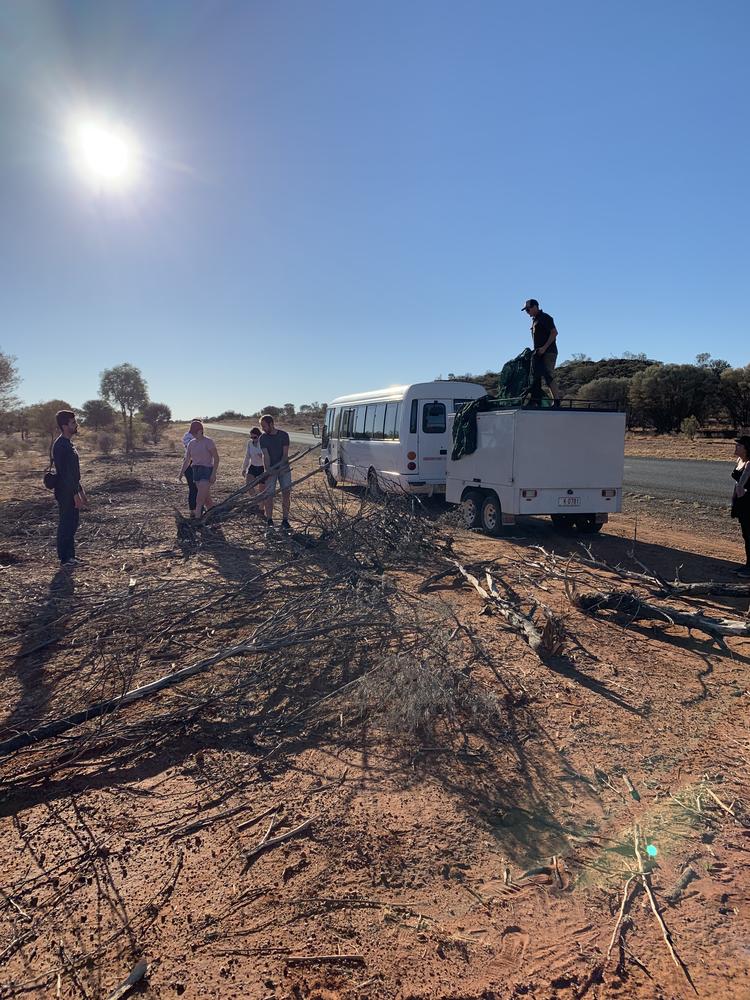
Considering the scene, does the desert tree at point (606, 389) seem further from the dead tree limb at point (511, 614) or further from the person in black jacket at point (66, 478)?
the person in black jacket at point (66, 478)

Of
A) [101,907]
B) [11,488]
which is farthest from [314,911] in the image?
[11,488]

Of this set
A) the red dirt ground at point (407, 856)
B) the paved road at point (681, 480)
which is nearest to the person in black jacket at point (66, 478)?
the red dirt ground at point (407, 856)

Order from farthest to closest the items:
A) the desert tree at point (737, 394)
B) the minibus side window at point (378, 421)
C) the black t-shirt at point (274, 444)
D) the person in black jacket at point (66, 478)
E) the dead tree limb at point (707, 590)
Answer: the desert tree at point (737, 394), the minibus side window at point (378, 421), the black t-shirt at point (274, 444), the person in black jacket at point (66, 478), the dead tree limb at point (707, 590)

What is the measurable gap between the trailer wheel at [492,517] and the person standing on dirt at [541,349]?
5.29ft

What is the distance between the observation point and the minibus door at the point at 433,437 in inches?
460

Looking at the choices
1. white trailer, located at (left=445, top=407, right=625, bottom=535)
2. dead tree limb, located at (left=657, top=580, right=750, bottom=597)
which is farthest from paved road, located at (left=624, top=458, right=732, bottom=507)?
dead tree limb, located at (left=657, top=580, right=750, bottom=597)

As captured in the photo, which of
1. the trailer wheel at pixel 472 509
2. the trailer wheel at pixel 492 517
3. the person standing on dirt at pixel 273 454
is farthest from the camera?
the trailer wheel at pixel 472 509

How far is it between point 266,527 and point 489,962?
6.48 meters

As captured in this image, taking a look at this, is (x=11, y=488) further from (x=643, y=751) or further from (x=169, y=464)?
(x=643, y=751)

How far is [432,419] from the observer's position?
11.7m

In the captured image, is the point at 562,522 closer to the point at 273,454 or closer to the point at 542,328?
the point at 542,328

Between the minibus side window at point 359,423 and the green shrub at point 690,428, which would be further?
the green shrub at point 690,428

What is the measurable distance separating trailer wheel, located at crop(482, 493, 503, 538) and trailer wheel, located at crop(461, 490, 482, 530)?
0.14m

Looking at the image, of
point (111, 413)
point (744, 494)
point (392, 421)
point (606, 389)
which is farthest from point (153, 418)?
point (744, 494)
